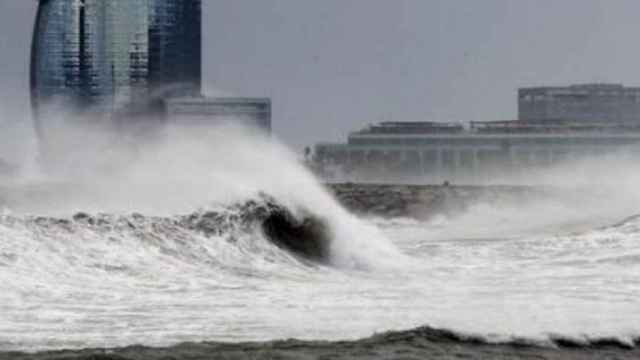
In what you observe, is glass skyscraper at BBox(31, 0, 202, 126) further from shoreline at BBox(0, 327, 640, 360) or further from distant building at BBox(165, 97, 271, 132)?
shoreline at BBox(0, 327, 640, 360)

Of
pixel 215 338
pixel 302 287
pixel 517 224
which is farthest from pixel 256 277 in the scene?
pixel 517 224

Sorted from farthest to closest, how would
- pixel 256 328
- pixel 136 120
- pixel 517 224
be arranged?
pixel 136 120 → pixel 517 224 → pixel 256 328

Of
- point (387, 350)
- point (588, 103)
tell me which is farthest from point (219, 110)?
point (387, 350)

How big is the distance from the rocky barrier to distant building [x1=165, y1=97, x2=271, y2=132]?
32.6m

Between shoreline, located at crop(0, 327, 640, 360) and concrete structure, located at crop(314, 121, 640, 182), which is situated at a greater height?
shoreline, located at crop(0, 327, 640, 360)

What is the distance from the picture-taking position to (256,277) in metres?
21.1

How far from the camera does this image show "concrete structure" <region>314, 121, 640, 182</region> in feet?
410

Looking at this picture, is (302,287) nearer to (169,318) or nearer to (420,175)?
(169,318)

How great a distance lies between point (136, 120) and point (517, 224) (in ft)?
220

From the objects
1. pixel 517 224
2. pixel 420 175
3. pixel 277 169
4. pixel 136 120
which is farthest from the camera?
pixel 420 175

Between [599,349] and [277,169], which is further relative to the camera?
[277,169]

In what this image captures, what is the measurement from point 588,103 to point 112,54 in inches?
2894

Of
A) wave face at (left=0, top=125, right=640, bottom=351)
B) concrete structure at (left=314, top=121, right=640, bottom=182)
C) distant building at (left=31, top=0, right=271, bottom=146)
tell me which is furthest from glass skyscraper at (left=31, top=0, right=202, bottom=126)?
wave face at (left=0, top=125, right=640, bottom=351)

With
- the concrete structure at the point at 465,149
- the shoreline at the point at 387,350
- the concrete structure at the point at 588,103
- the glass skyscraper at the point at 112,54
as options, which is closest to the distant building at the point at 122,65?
the glass skyscraper at the point at 112,54
